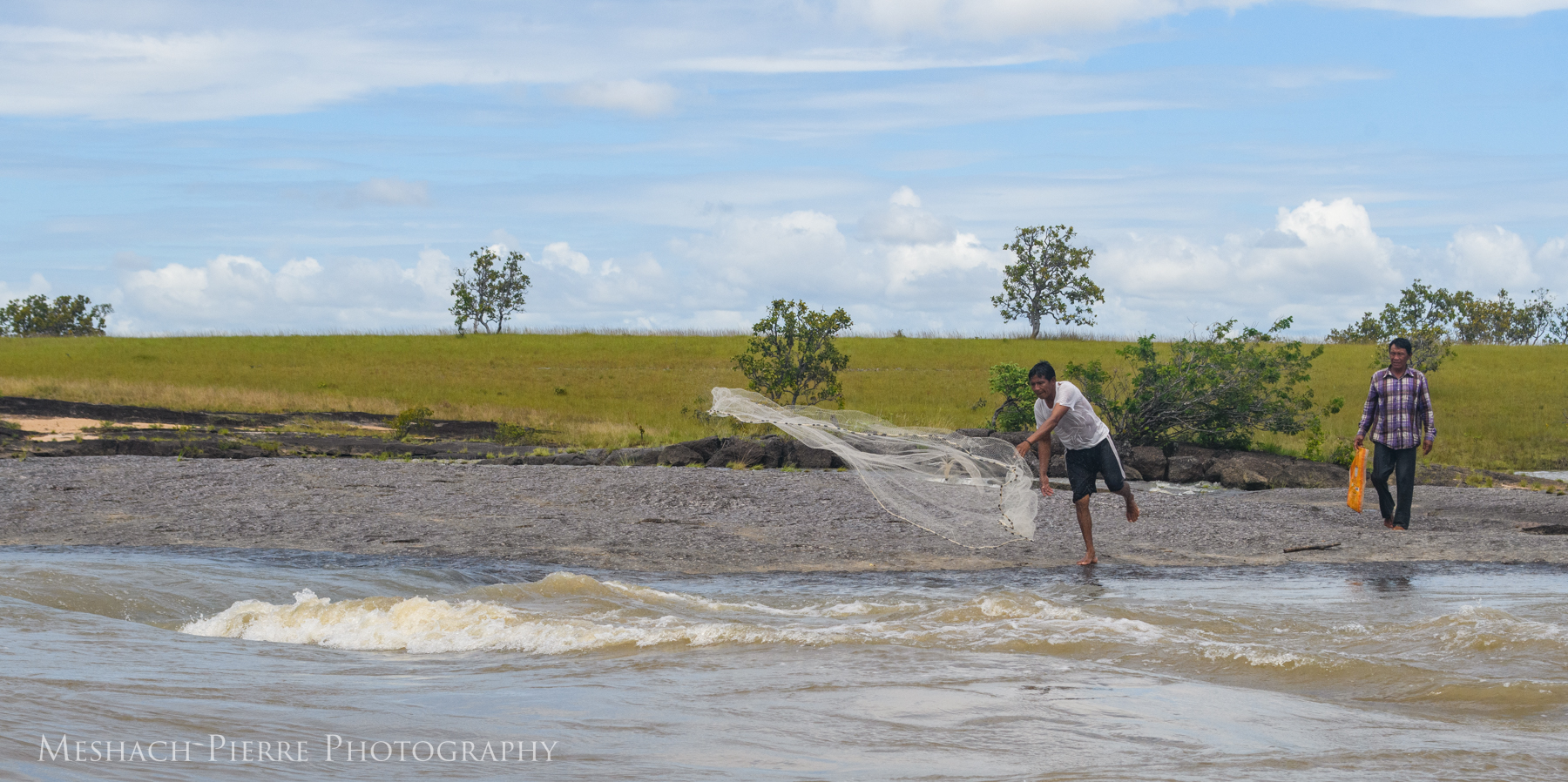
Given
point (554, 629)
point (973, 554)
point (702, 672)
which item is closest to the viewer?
point (702, 672)

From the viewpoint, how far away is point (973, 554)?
12117mm

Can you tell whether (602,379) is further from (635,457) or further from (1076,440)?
(1076,440)

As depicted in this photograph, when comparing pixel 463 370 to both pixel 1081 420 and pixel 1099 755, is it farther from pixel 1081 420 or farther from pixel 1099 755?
pixel 1099 755

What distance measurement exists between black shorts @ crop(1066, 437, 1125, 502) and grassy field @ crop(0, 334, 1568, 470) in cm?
1676

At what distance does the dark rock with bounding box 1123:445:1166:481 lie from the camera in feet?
71.7

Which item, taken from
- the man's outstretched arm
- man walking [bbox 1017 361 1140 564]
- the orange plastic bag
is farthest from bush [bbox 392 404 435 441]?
the orange plastic bag

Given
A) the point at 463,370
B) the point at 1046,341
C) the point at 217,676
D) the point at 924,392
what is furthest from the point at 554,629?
→ the point at 1046,341

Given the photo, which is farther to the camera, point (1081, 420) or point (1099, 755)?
point (1081, 420)

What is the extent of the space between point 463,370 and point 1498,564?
1644 inches

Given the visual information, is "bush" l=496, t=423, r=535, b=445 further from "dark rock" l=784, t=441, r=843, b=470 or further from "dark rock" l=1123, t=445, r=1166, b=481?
"dark rock" l=1123, t=445, r=1166, b=481

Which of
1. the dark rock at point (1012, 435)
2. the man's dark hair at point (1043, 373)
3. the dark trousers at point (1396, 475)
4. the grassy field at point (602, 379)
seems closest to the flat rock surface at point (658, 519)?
the dark trousers at point (1396, 475)

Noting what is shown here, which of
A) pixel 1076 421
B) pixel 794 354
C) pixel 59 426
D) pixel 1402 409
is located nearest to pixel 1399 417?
pixel 1402 409

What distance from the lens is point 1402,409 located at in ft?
41.1

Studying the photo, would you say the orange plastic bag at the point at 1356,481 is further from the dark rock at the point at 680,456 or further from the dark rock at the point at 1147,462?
the dark rock at the point at 680,456
